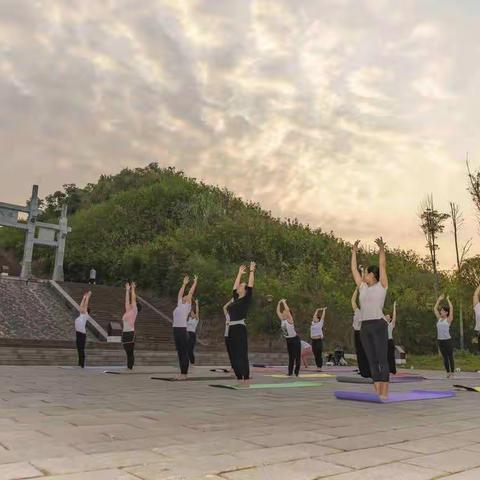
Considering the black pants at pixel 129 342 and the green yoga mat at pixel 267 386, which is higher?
the black pants at pixel 129 342

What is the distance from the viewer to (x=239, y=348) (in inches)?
334

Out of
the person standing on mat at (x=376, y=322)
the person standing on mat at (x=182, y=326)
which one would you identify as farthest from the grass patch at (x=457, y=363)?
the person standing on mat at (x=376, y=322)

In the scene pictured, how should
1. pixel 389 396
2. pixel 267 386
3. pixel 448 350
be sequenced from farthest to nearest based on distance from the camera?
pixel 448 350
pixel 267 386
pixel 389 396

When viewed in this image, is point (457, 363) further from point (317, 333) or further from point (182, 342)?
point (182, 342)

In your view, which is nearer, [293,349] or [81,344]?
[293,349]

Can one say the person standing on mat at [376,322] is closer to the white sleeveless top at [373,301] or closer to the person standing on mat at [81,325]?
the white sleeveless top at [373,301]

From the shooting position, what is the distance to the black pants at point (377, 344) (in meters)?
6.69

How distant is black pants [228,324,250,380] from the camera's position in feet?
27.8

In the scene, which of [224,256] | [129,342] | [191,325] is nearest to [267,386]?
[129,342]

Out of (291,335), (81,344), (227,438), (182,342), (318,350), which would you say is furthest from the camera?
(318,350)

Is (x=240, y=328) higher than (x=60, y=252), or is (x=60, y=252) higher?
(x=60, y=252)

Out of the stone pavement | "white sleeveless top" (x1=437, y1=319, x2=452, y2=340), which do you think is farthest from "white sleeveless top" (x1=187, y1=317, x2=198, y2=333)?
"white sleeveless top" (x1=437, y1=319, x2=452, y2=340)

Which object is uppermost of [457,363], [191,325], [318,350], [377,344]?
[191,325]

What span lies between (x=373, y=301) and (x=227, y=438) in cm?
345
